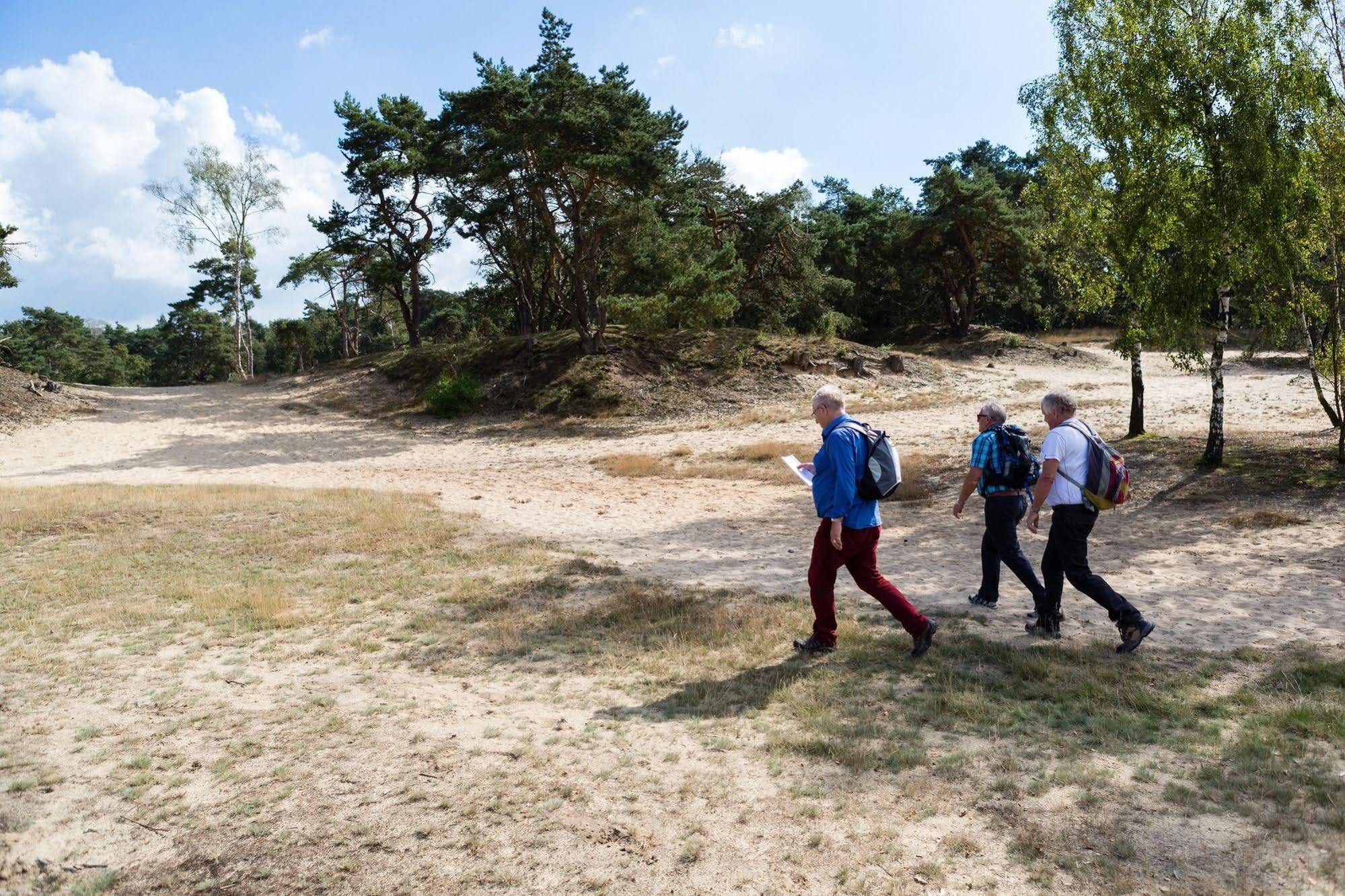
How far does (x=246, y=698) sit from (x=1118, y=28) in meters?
14.1

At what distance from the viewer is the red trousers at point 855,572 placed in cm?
543

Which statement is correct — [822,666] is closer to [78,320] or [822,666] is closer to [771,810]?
[771,810]

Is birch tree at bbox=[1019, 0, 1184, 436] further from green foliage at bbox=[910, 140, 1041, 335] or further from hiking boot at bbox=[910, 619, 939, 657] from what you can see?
green foliage at bbox=[910, 140, 1041, 335]

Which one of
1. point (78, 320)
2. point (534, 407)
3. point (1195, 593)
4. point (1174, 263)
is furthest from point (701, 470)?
point (78, 320)

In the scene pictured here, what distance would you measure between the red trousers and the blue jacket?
9 cm

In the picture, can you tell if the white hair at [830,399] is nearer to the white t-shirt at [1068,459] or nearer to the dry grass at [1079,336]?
the white t-shirt at [1068,459]

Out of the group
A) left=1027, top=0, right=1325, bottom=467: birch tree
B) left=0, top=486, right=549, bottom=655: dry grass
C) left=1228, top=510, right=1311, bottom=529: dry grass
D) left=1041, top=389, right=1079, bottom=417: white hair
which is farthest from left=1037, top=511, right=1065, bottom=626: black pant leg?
left=1027, top=0, right=1325, bottom=467: birch tree

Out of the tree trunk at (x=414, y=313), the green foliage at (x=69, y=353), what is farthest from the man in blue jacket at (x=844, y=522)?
the green foliage at (x=69, y=353)

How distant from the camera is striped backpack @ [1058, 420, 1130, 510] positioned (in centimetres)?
554

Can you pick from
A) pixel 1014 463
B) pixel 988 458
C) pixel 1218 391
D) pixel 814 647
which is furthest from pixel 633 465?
pixel 814 647

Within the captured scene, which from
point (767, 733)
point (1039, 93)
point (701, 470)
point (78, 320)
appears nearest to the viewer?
point (767, 733)

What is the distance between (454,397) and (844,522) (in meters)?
23.0

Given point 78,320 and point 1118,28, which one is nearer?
point 1118,28

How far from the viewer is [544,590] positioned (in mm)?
7941
